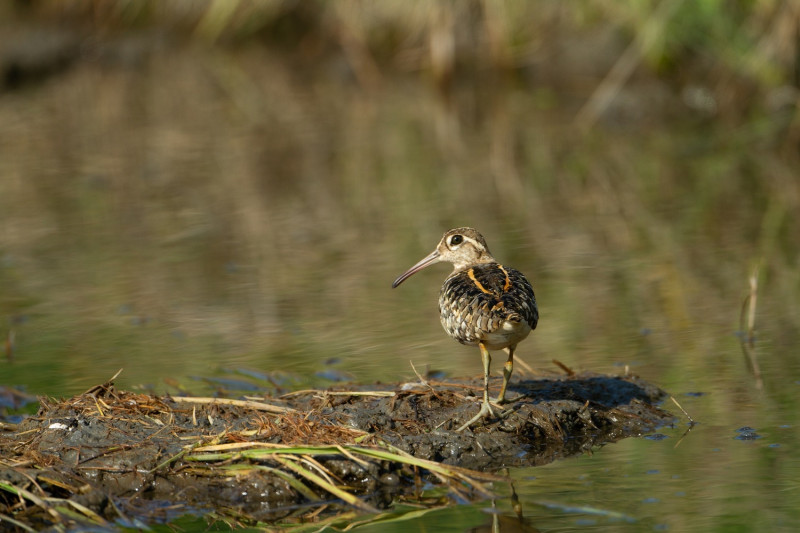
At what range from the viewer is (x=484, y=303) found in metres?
4.70

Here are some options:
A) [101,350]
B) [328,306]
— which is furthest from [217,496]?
[328,306]

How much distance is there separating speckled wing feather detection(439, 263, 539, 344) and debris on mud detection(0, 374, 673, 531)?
346 mm

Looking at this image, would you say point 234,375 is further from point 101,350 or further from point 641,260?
point 641,260

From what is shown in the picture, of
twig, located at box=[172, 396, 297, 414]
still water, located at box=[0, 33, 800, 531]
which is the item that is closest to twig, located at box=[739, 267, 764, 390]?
still water, located at box=[0, 33, 800, 531]

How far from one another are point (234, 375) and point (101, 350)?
865 mm

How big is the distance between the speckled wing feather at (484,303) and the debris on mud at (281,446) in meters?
0.35

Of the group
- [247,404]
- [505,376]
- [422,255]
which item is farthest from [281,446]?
[422,255]

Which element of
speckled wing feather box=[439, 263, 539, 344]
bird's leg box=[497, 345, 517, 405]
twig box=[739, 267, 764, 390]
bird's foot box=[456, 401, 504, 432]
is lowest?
bird's foot box=[456, 401, 504, 432]

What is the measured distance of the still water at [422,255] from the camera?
470cm

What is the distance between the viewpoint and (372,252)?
320 inches

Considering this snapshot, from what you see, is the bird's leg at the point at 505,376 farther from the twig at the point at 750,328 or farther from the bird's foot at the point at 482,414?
the twig at the point at 750,328

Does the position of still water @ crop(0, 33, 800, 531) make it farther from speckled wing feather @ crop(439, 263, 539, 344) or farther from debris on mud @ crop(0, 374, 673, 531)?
speckled wing feather @ crop(439, 263, 539, 344)

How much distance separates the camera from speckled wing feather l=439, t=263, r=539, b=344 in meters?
4.64

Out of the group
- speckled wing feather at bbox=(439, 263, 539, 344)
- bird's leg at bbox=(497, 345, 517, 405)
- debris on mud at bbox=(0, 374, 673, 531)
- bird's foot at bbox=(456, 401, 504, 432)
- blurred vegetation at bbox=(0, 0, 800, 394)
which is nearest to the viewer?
debris on mud at bbox=(0, 374, 673, 531)
